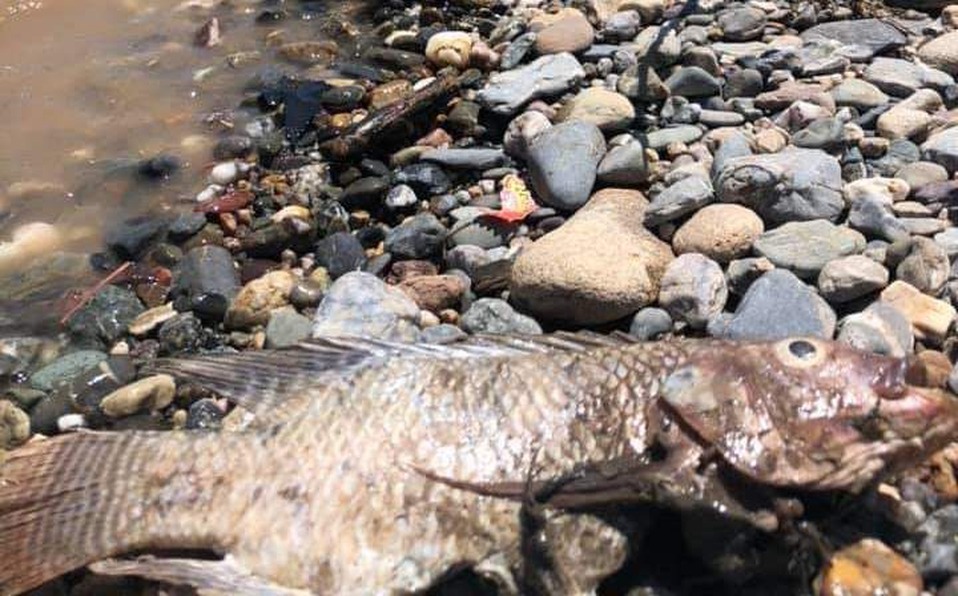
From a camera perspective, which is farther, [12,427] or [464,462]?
[12,427]

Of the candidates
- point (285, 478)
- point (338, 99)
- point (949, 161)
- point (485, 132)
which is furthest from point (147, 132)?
point (949, 161)

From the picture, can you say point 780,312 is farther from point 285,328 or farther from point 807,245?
point 285,328

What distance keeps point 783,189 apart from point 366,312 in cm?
215

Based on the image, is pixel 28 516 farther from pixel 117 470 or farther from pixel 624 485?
pixel 624 485

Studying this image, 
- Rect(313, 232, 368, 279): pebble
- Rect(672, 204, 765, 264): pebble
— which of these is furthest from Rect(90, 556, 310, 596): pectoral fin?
Rect(672, 204, 765, 264): pebble

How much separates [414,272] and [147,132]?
2.98m

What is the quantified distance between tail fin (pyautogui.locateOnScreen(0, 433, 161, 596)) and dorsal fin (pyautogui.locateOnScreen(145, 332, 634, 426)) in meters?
0.41

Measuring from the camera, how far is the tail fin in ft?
11.8

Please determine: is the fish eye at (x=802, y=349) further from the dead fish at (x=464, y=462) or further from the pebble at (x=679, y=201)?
the pebble at (x=679, y=201)

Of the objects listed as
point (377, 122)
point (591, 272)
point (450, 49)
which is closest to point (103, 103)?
point (377, 122)

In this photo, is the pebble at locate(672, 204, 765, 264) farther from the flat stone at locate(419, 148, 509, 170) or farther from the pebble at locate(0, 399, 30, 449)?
the pebble at locate(0, 399, 30, 449)

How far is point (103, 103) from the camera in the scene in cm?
798

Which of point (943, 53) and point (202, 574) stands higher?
point (202, 574)

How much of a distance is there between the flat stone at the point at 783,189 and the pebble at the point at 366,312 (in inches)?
67.7
